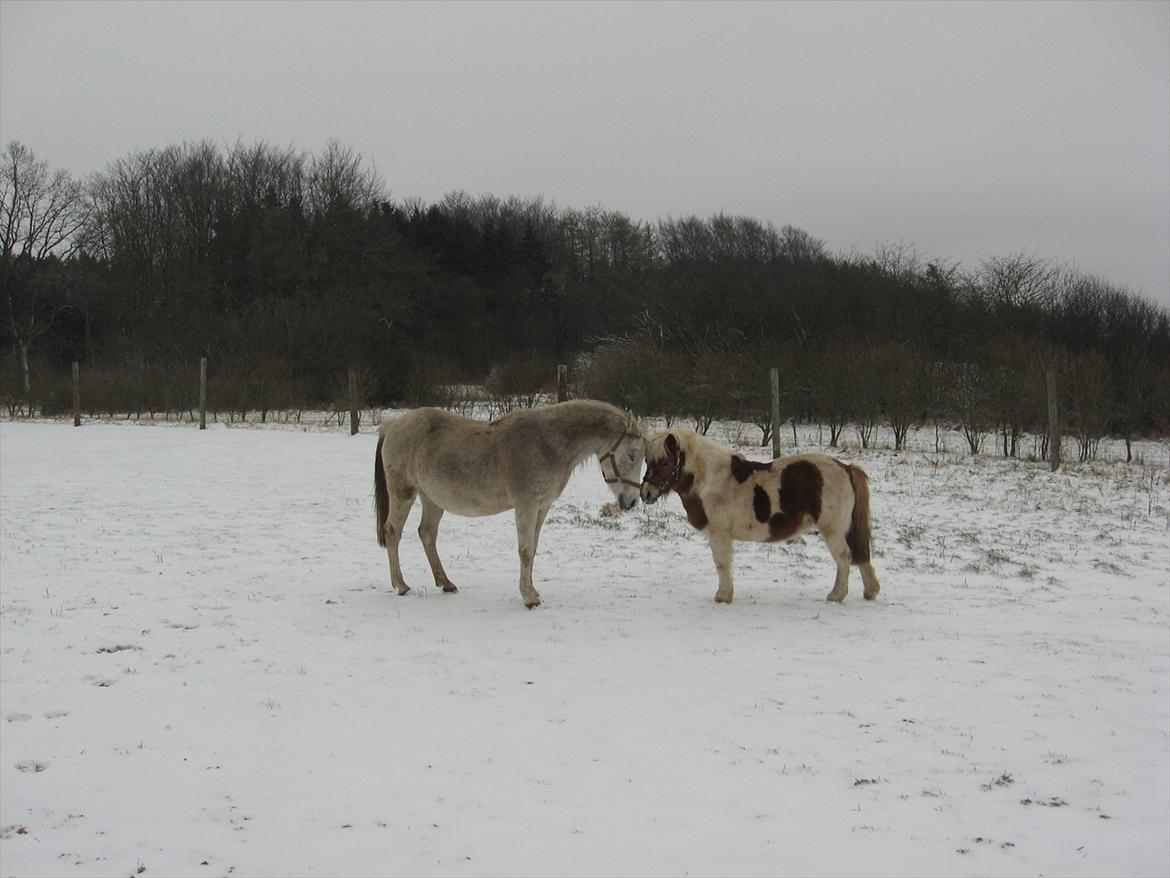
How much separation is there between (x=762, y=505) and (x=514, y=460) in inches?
83.9

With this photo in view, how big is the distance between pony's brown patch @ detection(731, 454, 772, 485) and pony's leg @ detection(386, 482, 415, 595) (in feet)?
9.36

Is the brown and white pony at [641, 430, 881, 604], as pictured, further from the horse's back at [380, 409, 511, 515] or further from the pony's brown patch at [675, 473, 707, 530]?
the horse's back at [380, 409, 511, 515]

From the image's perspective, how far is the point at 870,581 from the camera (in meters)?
7.50

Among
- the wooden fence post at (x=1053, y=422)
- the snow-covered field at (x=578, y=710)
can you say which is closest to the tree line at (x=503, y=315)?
the wooden fence post at (x=1053, y=422)

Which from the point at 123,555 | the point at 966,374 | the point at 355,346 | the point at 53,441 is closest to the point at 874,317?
the point at 966,374

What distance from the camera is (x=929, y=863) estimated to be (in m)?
3.46

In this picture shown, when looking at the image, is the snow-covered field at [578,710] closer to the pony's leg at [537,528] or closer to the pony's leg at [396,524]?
the pony's leg at [396,524]

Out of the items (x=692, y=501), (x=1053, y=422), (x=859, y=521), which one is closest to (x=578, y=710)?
(x=692, y=501)

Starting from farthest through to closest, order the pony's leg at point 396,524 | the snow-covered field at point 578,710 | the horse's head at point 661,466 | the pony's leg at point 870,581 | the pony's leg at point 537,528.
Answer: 1. the pony's leg at point 396,524
2. the pony's leg at point 870,581
3. the pony's leg at point 537,528
4. the horse's head at point 661,466
5. the snow-covered field at point 578,710

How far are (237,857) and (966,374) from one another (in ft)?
74.2

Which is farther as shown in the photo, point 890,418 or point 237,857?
point 890,418

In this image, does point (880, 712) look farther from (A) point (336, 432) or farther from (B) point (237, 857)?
(A) point (336, 432)

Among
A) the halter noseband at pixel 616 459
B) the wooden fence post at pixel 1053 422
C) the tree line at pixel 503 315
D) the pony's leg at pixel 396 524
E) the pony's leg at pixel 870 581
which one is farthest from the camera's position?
the tree line at pixel 503 315

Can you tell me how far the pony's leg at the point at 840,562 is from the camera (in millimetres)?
7336
